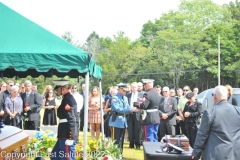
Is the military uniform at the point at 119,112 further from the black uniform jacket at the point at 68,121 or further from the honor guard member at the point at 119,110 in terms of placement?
the black uniform jacket at the point at 68,121

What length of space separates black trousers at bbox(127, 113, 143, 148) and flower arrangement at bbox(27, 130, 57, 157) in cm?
334

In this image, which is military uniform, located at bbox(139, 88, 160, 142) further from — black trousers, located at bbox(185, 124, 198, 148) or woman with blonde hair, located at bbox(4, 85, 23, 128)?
woman with blonde hair, located at bbox(4, 85, 23, 128)

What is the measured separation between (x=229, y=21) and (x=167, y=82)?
14.2 metres

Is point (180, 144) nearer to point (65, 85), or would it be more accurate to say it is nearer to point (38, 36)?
point (65, 85)

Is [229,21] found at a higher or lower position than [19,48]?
higher

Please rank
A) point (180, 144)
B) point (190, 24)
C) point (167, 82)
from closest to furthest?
point (180, 144) → point (190, 24) → point (167, 82)

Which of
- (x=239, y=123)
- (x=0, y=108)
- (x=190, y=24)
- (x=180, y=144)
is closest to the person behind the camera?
(x=239, y=123)

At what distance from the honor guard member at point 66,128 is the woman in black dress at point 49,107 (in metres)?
5.04

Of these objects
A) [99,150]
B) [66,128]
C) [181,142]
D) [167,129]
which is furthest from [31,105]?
[181,142]

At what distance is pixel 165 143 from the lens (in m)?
7.61

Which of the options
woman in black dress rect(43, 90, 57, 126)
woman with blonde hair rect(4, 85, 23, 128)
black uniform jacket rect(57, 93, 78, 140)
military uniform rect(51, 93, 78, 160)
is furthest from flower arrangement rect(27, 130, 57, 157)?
woman in black dress rect(43, 90, 57, 126)

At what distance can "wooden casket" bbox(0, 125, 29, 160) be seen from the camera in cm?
573

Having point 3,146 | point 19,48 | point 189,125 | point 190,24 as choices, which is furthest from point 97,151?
point 190,24

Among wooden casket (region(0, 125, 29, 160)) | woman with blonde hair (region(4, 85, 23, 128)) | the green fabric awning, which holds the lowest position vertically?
wooden casket (region(0, 125, 29, 160))
